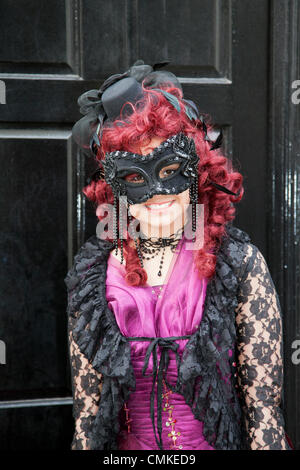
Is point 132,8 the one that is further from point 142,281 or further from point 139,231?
point 142,281

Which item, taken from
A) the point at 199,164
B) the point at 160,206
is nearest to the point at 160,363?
the point at 160,206

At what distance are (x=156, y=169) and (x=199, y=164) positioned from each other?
17 cm

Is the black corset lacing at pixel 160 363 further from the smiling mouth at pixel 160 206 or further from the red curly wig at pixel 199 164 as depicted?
the smiling mouth at pixel 160 206

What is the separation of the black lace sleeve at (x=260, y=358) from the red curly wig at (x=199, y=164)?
4.8 inches

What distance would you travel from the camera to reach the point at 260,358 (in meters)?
1.35

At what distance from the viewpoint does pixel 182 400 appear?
1.38 meters

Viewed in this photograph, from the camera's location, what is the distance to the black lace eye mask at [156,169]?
1.31 metres

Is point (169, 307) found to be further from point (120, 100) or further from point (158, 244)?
point (120, 100)

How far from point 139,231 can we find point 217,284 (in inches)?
11.0

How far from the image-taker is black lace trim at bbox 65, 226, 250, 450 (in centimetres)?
132

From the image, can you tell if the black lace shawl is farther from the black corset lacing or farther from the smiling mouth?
the smiling mouth
